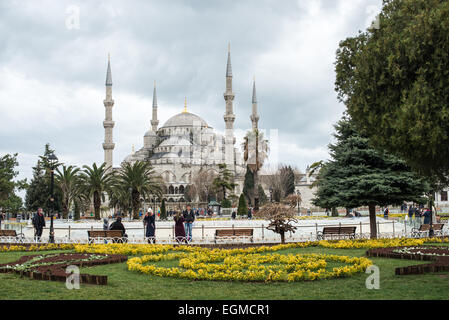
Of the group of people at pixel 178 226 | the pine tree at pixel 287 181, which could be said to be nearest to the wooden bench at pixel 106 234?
the group of people at pixel 178 226

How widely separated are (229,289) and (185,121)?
263 ft

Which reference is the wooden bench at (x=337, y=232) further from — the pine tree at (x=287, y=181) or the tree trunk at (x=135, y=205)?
the pine tree at (x=287, y=181)

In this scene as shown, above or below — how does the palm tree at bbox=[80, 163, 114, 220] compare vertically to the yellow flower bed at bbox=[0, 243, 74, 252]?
above

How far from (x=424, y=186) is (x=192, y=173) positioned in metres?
57.2

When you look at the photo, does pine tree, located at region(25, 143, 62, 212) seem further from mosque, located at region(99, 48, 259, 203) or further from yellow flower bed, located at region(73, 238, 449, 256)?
yellow flower bed, located at region(73, 238, 449, 256)

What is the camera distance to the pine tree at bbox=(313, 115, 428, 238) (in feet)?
51.4

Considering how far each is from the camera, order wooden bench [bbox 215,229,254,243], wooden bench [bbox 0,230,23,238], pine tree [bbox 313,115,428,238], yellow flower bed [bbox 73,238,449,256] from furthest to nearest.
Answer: wooden bench [bbox 0,230,23,238], pine tree [bbox 313,115,428,238], wooden bench [bbox 215,229,254,243], yellow flower bed [bbox 73,238,449,256]

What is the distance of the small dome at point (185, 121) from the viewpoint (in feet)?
282

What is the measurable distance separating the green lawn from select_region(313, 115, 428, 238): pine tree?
792cm

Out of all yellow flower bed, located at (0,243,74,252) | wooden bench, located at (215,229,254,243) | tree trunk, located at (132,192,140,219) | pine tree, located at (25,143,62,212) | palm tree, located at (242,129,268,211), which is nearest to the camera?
yellow flower bed, located at (0,243,74,252)

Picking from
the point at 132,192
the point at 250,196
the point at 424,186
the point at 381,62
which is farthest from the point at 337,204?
the point at 250,196

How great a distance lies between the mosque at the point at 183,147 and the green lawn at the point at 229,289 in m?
49.0

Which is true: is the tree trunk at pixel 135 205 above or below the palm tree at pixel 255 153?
below

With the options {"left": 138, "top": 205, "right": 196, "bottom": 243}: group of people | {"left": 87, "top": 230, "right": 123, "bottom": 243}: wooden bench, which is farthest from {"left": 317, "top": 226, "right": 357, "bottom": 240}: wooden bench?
{"left": 87, "top": 230, "right": 123, "bottom": 243}: wooden bench
